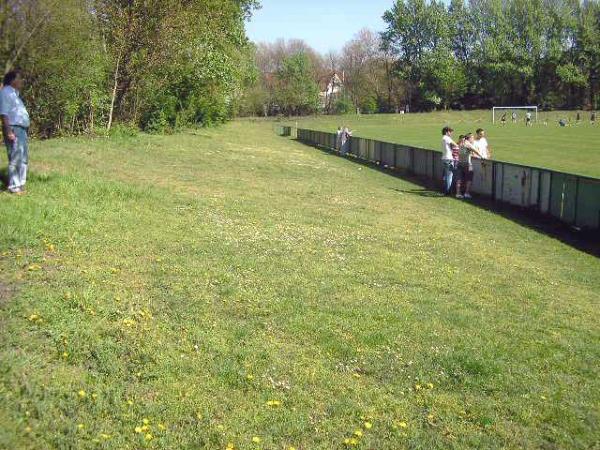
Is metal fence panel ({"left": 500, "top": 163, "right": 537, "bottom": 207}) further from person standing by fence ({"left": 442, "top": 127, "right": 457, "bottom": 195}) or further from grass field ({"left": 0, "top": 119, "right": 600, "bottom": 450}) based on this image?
grass field ({"left": 0, "top": 119, "right": 600, "bottom": 450})

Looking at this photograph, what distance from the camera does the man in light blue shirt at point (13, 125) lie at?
9.59 meters

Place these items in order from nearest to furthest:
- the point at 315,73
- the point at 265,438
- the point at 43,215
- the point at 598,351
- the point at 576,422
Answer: the point at 265,438 < the point at 576,422 < the point at 598,351 < the point at 43,215 < the point at 315,73

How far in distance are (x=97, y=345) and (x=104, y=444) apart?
143cm

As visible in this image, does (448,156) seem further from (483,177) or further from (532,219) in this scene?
(532,219)

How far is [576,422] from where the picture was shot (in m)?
5.30

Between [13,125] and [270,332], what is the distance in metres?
5.60

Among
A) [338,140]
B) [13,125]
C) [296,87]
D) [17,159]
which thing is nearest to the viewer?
[13,125]

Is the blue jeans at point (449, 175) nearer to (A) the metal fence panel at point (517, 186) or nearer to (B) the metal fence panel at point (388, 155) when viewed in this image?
(A) the metal fence panel at point (517, 186)

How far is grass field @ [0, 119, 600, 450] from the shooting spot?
483 cm

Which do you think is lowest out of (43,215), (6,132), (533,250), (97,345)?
(533,250)

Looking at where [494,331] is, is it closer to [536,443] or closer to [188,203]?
[536,443]

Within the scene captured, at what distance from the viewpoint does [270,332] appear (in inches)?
258

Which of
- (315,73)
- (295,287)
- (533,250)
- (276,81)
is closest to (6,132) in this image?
(295,287)

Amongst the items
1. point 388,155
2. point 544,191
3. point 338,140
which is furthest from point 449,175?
point 338,140
